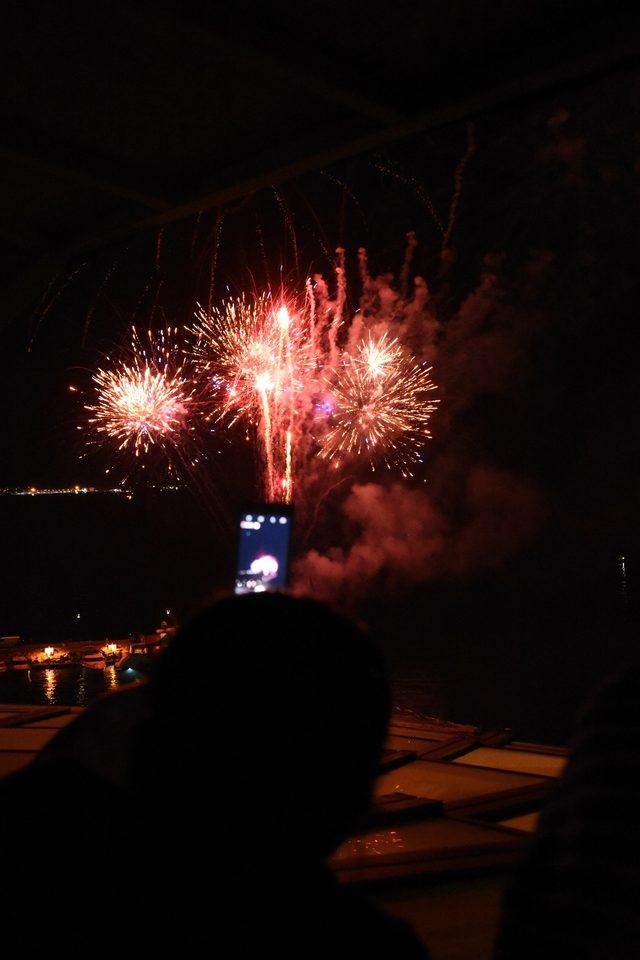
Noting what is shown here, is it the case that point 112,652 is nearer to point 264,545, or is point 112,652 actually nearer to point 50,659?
point 50,659

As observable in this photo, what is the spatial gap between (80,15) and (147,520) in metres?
110

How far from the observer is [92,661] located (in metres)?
64.6

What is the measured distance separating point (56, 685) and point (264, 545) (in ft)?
194

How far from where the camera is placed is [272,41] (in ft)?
7.44

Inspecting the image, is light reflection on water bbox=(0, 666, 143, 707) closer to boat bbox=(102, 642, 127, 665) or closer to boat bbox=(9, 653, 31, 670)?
boat bbox=(9, 653, 31, 670)

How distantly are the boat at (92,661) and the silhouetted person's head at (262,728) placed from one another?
66674 mm

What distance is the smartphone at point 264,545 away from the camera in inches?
120

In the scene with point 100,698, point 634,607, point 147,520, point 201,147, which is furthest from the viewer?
point 634,607

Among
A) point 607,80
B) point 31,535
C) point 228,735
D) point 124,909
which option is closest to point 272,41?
point 607,80

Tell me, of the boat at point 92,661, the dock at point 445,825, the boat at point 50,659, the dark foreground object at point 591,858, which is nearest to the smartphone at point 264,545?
the dock at point 445,825

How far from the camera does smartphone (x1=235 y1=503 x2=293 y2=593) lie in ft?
10.0

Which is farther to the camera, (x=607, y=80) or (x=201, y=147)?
(x=201, y=147)

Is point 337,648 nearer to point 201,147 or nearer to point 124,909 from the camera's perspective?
point 124,909

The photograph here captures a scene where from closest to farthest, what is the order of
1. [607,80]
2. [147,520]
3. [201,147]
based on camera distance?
[607,80]
[201,147]
[147,520]
